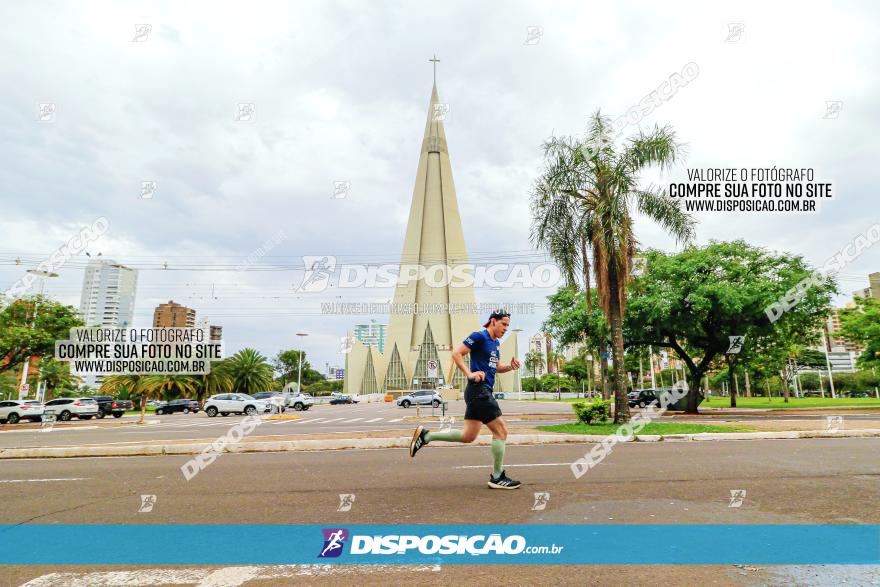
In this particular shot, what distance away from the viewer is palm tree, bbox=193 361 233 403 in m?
50.4

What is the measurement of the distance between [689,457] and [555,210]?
9372 mm

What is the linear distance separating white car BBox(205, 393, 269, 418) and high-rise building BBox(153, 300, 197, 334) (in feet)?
152

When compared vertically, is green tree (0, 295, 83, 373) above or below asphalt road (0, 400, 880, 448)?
above

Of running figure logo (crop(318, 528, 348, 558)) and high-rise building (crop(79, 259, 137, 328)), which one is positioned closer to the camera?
running figure logo (crop(318, 528, 348, 558))

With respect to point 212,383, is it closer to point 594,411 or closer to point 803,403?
point 594,411

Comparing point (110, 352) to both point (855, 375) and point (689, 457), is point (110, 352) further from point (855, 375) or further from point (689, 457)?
point (855, 375)

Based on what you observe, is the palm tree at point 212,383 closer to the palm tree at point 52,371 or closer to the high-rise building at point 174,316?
the palm tree at point 52,371

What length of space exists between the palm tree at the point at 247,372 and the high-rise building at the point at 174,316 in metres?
20.8

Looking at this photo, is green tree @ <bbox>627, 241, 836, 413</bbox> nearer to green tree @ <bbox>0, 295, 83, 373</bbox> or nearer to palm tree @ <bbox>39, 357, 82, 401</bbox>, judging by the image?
green tree @ <bbox>0, 295, 83, 373</bbox>

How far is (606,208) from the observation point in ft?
46.6

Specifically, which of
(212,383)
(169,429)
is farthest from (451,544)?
(212,383)

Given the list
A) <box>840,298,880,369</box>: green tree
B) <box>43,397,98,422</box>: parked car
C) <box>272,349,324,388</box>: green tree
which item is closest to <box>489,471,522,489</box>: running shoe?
<box>840,298,880,369</box>: green tree

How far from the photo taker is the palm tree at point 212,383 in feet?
165

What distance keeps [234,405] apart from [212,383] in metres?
23.6
